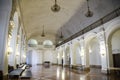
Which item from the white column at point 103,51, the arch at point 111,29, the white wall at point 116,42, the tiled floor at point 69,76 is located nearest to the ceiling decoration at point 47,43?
the white wall at point 116,42

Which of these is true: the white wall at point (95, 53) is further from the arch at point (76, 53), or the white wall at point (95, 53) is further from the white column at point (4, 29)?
the white column at point (4, 29)

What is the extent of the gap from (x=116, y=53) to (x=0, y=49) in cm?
1200

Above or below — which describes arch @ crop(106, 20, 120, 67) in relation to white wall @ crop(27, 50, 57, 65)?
above

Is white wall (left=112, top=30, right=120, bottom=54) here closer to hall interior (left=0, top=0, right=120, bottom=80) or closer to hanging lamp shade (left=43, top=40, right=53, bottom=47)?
hall interior (left=0, top=0, right=120, bottom=80)

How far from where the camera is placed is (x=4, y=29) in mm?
5746

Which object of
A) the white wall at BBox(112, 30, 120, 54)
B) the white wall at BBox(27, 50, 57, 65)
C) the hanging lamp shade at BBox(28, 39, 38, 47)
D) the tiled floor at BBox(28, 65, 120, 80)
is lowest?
the tiled floor at BBox(28, 65, 120, 80)

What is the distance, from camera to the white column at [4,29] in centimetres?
552

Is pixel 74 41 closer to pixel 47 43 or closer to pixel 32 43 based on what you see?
pixel 47 43

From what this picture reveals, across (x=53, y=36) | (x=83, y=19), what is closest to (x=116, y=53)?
(x=83, y=19)

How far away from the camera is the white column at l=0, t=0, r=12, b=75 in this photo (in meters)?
5.52

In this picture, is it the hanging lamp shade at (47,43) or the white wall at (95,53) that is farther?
the hanging lamp shade at (47,43)

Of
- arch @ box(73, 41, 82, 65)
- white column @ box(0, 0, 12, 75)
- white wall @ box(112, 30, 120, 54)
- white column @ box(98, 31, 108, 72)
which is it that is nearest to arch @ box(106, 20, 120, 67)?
white column @ box(98, 31, 108, 72)

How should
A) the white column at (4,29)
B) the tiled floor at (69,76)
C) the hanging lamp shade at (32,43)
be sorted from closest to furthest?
the white column at (4,29) < the tiled floor at (69,76) < the hanging lamp shade at (32,43)

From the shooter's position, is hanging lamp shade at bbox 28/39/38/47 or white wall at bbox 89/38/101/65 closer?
white wall at bbox 89/38/101/65
